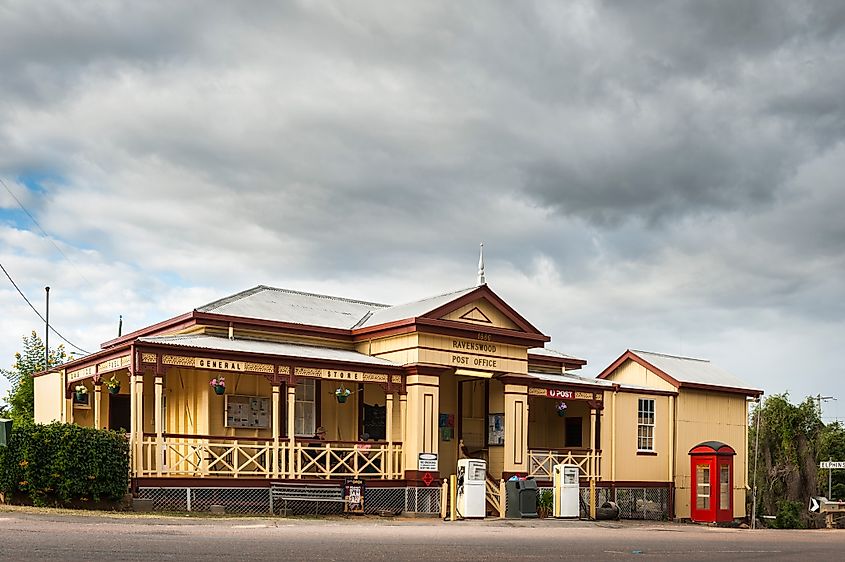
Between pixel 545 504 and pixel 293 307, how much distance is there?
9.08 meters

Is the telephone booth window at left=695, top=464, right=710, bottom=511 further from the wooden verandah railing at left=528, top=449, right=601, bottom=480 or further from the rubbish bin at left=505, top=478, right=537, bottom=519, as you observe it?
the rubbish bin at left=505, top=478, right=537, bottom=519

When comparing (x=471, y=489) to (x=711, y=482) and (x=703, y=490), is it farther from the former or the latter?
(x=703, y=490)

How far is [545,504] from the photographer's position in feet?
96.9

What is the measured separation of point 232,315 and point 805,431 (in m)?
26.4

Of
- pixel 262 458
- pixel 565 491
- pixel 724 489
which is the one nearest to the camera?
pixel 262 458

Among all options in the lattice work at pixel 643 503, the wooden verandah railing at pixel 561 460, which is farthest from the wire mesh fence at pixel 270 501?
the lattice work at pixel 643 503

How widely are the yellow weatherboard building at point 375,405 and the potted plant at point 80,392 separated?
104 millimetres

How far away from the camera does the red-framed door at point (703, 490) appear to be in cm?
3325

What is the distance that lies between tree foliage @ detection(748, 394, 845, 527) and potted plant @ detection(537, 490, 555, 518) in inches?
559

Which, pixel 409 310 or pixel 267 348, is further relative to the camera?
pixel 409 310

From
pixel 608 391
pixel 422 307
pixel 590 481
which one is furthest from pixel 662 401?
pixel 422 307

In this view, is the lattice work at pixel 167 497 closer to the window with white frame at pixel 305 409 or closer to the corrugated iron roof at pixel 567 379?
the window with white frame at pixel 305 409

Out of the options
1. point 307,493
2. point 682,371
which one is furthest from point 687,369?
point 307,493

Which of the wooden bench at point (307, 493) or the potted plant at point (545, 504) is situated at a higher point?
the wooden bench at point (307, 493)
